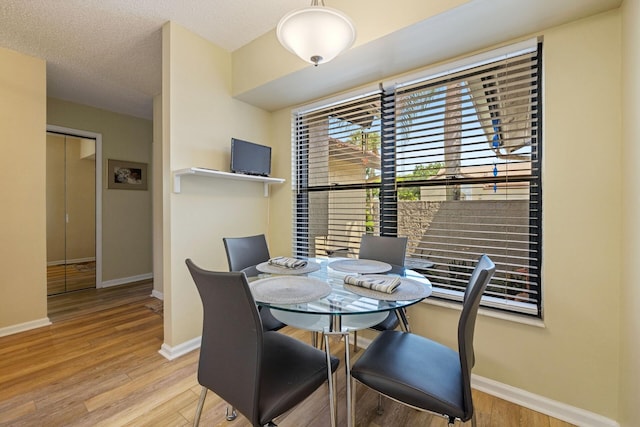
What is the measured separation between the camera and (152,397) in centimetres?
171

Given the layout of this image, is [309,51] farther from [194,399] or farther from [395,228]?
[194,399]

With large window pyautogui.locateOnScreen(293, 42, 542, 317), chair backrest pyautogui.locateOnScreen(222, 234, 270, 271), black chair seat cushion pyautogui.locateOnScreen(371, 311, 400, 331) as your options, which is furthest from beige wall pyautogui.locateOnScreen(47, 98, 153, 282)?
black chair seat cushion pyautogui.locateOnScreen(371, 311, 400, 331)

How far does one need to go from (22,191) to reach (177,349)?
2177 mm

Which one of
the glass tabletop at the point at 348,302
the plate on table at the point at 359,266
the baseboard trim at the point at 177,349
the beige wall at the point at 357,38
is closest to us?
the glass tabletop at the point at 348,302

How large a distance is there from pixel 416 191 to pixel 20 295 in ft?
12.3

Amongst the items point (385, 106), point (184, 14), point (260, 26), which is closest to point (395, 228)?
point (385, 106)

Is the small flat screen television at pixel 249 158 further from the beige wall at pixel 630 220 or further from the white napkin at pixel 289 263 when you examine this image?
the beige wall at pixel 630 220

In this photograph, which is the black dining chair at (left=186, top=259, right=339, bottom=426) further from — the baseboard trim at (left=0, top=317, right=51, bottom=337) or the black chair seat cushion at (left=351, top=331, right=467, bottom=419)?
the baseboard trim at (left=0, top=317, right=51, bottom=337)

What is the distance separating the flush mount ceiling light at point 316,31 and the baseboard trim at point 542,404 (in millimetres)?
2186

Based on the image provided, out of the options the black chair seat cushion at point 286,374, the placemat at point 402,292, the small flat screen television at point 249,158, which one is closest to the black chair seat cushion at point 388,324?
the placemat at point 402,292

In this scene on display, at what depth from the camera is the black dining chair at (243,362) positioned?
968 mm

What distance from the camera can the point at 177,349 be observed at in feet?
7.28

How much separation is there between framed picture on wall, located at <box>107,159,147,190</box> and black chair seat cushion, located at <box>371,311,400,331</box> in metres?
4.26

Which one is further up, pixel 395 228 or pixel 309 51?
pixel 309 51
